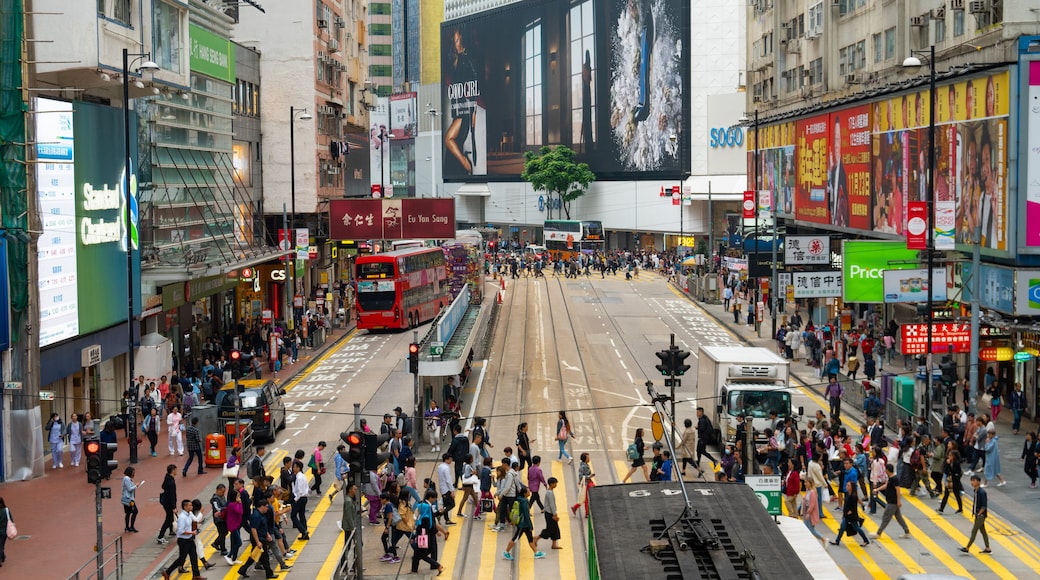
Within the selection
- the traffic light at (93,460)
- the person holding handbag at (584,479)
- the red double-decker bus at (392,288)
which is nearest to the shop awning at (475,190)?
the red double-decker bus at (392,288)

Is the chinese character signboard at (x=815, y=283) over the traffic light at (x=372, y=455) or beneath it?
over

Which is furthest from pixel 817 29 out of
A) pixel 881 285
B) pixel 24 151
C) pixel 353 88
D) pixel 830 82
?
pixel 24 151

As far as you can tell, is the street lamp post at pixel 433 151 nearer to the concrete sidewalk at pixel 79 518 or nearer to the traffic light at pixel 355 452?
the concrete sidewalk at pixel 79 518

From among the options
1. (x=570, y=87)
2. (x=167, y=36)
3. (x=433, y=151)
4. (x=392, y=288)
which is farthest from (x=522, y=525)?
(x=433, y=151)

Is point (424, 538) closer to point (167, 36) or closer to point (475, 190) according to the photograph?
point (167, 36)

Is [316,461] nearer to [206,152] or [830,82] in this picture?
[206,152]

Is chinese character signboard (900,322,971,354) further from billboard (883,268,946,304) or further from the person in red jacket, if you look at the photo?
the person in red jacket

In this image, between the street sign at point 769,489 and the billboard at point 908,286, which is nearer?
the street sign at point 769,489
